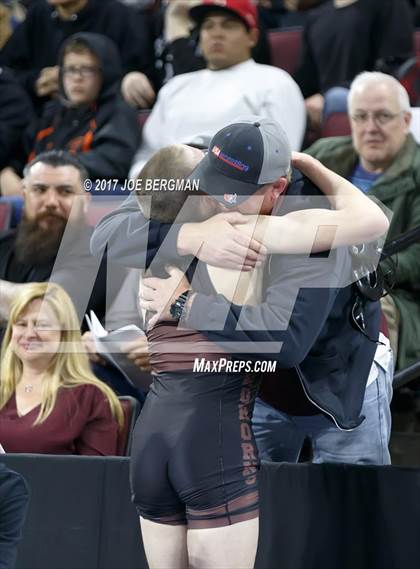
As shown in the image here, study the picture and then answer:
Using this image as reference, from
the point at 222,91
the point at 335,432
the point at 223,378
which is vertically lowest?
the point at 335,432

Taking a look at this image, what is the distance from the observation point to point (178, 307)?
2.69m

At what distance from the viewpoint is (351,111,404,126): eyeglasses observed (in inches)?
174

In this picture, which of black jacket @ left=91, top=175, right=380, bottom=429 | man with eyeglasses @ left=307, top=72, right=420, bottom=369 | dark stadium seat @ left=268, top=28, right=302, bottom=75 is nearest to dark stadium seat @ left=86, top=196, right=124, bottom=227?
man with eyeglasses @ left=307, top=72, right=420, bottom=369

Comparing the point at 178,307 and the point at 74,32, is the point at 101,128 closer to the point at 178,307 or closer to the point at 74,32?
the point at 74,32

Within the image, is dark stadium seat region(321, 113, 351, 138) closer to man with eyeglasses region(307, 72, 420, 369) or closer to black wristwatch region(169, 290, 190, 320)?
A: man with eyeglasses region(307, 72, 420, 369)

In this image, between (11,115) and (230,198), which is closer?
Result: (230,198)

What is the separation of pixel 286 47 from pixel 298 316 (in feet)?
13.3

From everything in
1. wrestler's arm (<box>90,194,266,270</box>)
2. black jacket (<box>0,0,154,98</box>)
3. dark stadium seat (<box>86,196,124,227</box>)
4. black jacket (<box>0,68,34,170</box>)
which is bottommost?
wrestler's arm (<box>90,194,266,270</box>)

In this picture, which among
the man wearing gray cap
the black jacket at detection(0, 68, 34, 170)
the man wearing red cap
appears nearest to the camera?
the man wearing gray cap

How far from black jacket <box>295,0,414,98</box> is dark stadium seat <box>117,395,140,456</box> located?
2418mm

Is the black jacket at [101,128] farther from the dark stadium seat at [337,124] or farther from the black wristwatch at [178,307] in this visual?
the black wristwatch at [178,307]

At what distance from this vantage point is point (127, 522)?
331 centimetres

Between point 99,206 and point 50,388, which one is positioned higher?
point 99,206

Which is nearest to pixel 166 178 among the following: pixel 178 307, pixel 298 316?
pixel 178 307
